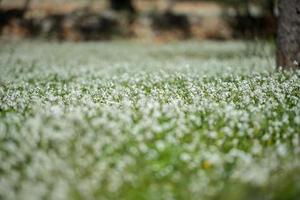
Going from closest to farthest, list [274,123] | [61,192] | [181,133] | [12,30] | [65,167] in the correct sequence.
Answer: [61,192], [65,167], [181,133], [274,123], [12,30]

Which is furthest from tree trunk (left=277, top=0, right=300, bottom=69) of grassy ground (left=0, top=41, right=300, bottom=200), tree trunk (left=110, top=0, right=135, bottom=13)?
tree trunk (left=110, top=0, right=135, bottom=13)

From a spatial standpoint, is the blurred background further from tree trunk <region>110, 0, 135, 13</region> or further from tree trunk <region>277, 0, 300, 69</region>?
tree trunk <region>277, 0, 300, 69</region>

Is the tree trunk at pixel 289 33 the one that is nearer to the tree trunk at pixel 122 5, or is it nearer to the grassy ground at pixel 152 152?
the grassy ground at pixel 152 152

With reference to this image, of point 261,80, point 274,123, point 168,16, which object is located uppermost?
point 274,123

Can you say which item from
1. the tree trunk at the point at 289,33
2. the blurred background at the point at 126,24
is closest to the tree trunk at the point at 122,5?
the blurred background at the point at 126,24

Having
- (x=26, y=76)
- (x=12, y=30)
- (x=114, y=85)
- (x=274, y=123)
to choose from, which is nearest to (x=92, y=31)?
(x=12, y=30)

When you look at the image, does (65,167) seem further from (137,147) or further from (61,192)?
(137,147)

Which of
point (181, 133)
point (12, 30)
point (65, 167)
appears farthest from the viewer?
point (12, 30)
